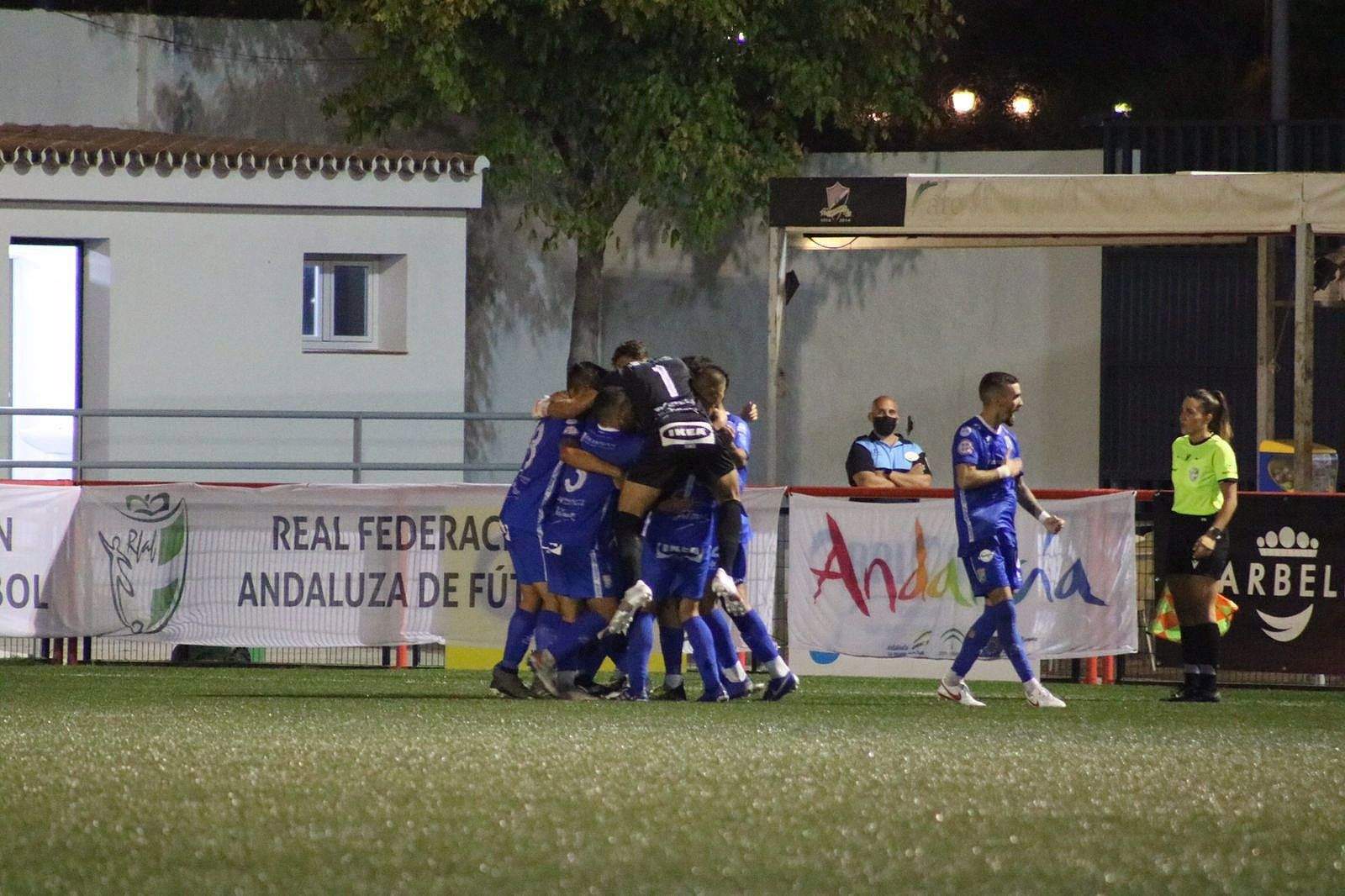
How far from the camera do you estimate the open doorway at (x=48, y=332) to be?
61.4 feet

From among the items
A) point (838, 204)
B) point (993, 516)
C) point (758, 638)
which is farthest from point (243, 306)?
point (993, 516)

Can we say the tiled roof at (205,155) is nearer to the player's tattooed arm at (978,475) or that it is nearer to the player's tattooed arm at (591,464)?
the player's tattooed arm at (591,464)

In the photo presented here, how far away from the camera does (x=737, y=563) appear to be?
1057cm

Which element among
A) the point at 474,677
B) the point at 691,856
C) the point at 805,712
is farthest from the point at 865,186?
the point at 691,856

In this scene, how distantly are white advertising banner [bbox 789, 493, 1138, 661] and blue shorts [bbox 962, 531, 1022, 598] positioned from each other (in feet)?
7.30

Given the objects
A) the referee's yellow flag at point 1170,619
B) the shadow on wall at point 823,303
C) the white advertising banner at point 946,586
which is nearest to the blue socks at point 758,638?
the white advertising banner at point 946,586

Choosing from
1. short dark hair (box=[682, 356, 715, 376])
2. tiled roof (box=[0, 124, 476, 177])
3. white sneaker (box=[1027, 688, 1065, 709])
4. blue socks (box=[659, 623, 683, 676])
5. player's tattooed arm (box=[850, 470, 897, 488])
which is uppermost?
tiled roof (box=[0, 124, 476, 177])

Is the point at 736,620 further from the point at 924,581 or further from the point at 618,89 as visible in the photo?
the point at 618,89

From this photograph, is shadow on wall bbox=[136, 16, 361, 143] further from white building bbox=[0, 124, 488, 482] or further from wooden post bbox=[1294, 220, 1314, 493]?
wooden post bbox=[1294, 220, 1314, 493]

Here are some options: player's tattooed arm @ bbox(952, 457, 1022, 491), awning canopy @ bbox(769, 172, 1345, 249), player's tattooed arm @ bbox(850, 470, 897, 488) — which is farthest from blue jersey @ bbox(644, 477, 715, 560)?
awning canopy @ bbox(769, 172, 1345, 249)

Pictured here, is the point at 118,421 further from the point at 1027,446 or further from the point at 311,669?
the point at 1027,446

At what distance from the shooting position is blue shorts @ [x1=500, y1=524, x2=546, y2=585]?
10711 millimetres

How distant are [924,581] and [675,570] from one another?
2.88 metres

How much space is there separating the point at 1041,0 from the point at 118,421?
64.7ft
